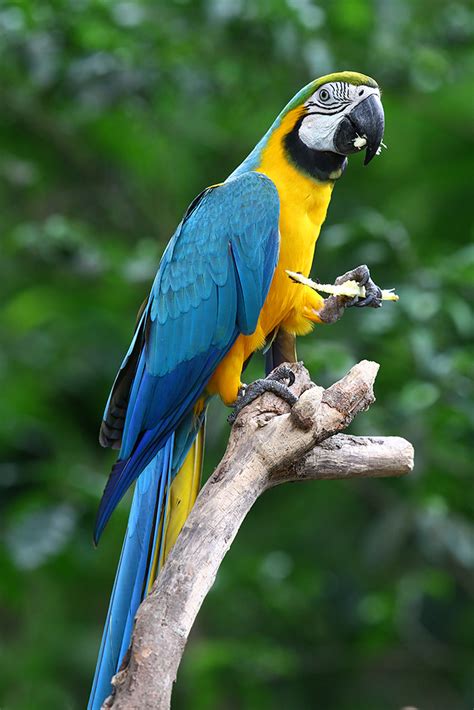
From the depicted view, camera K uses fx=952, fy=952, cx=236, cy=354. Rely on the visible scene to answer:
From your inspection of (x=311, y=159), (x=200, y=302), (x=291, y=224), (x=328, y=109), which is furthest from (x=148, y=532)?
(x=328, y=109)

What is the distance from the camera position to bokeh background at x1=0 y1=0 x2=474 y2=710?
3033 millimetres

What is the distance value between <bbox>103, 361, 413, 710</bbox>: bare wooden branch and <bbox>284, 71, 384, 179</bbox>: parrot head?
0.62 m

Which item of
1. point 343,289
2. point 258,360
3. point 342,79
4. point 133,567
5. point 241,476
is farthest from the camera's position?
point 258,360

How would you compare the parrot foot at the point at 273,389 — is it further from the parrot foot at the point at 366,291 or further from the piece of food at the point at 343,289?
the parrot foot at the point at 366,291

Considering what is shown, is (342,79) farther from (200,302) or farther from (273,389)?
(273,389)

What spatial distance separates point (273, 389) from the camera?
214cm

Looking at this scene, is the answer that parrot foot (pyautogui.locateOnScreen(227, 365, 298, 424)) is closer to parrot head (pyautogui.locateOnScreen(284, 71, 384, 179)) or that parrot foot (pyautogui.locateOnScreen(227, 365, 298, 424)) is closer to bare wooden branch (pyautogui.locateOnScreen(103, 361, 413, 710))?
bare wooden branch (pyautogui.locateOnScreen(103, 361, 413, 710))

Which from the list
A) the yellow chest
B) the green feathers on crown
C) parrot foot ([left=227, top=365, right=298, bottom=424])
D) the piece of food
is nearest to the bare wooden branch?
parrot foot ([left=227, top=365, right=298, bottom=424])

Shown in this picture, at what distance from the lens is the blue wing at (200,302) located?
2.35 meters

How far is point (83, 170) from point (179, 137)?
1.32 ft

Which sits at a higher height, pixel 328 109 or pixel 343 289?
pixel 328 109

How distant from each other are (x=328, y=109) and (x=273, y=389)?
798mm

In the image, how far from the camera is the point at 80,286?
3711 millimetres

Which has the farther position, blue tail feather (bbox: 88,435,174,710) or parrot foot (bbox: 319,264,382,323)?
parrot foot (bbox: 319,264,382,323)
